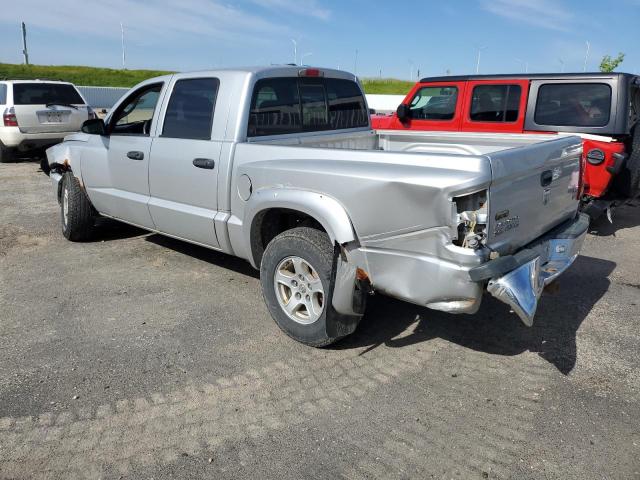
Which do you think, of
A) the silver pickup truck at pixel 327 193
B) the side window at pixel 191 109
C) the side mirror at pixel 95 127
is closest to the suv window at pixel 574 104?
the silver pickup truck at pixel 327 193

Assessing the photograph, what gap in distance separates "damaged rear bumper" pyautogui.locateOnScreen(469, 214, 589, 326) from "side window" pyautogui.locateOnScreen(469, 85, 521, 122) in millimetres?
4407

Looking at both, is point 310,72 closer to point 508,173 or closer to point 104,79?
point 508,173

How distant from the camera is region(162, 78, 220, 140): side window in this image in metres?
4.28

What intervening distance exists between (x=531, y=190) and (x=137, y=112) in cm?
391

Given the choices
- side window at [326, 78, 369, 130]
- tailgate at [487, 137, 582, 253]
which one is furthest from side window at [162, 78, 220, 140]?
tailgate at [487, 137, 582, 253]

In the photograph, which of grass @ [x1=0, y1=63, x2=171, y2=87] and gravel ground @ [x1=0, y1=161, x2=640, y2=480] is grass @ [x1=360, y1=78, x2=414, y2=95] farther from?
gravel ground @ [x1=0, y1=161, x2=640, y2=480]

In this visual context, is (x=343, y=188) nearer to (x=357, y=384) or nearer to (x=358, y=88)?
(x=357, y=384)

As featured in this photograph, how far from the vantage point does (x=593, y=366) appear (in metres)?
3.50

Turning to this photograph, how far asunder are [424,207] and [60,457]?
2.22 meters

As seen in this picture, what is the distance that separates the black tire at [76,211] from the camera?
229 inches

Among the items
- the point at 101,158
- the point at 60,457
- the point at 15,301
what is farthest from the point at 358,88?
the point at 60,457

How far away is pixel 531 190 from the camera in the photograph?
3217 mm

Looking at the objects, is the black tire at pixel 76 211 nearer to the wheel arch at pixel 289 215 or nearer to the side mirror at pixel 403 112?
the wheel arch at pixel 289 215

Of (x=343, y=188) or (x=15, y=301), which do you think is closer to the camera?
(x=343, y=188)
